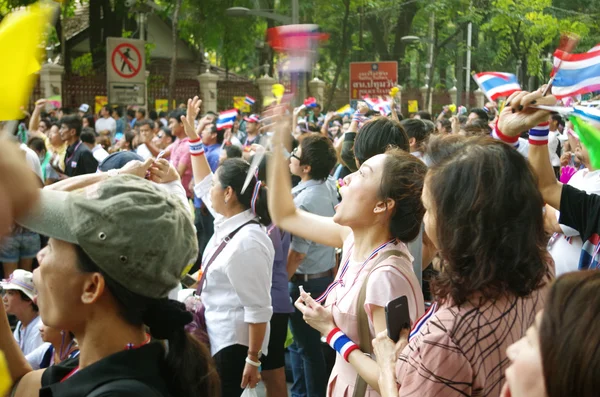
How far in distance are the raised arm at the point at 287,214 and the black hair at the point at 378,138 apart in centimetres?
56

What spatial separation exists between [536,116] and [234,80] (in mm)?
36034

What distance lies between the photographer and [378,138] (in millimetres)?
4188

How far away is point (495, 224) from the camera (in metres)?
2.34

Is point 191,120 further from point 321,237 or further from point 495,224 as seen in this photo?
point 495,224

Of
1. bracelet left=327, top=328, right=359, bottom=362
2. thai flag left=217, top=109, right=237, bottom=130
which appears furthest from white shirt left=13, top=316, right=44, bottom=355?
thai flag left=217, top=109, right=237, bottom=130

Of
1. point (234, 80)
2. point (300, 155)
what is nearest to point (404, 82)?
point (234, 80)

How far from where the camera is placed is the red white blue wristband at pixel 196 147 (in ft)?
17.8

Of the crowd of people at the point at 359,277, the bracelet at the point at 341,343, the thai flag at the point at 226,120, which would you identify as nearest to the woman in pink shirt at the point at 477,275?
the crowd of people at the point at 359,277

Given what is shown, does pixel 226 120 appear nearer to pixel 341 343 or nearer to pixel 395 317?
pixel 341 343

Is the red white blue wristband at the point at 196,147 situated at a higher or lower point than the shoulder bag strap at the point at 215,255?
higher

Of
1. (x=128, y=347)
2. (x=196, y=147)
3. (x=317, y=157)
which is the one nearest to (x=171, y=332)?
(x=128, y=347)

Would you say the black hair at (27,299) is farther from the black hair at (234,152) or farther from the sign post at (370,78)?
the sign post at (370,78)

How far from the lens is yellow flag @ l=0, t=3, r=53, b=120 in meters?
1.18

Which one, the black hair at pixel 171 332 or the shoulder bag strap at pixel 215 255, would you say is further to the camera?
the shoulder bag strap at pixel 215 255
